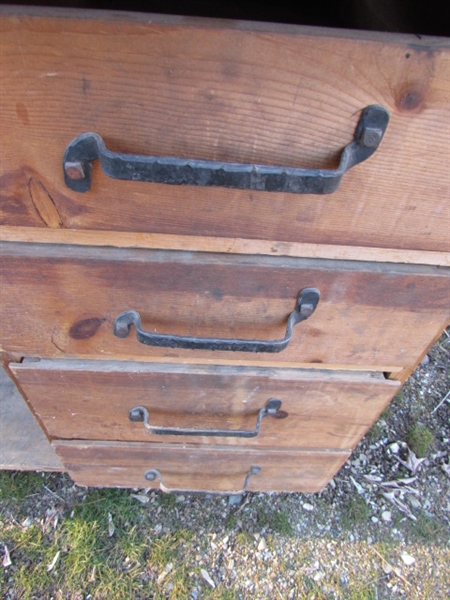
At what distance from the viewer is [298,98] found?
0.34 metres

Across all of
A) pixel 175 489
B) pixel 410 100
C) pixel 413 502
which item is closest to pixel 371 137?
pixel 410 100

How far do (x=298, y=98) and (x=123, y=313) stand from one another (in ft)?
1.06

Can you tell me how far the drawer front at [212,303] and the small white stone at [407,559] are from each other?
2.79 feet

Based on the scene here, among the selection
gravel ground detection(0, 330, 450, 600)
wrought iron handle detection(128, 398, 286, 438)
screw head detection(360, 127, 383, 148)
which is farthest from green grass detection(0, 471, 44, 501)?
screw head detection(360, 127, 383, 148)

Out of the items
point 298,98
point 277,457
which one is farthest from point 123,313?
point 277,457

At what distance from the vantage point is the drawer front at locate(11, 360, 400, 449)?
2.18 ft

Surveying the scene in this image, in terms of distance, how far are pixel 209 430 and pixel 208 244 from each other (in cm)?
44

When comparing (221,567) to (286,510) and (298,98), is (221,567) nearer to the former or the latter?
(286,510)

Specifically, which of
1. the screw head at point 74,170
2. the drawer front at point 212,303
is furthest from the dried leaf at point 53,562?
the screw head at point 74,170

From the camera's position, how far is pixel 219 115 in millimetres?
352

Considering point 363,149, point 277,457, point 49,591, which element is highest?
point 363,149

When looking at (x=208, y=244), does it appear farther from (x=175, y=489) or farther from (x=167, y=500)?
(x=167, y=500)

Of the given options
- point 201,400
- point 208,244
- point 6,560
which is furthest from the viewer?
point 6,560

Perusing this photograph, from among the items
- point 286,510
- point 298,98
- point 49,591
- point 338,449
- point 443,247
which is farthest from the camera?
point 286,510
